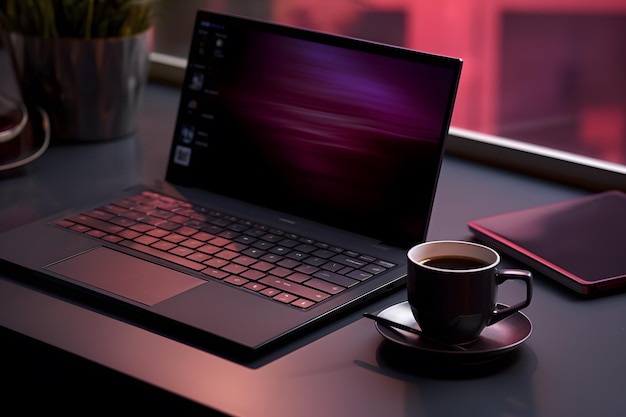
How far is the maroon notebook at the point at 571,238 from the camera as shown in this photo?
2.90ft

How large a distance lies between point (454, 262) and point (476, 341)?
0.24 feet

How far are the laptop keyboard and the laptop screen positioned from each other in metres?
0.06

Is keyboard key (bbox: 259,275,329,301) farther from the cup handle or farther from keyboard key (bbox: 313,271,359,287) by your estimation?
the cup handle

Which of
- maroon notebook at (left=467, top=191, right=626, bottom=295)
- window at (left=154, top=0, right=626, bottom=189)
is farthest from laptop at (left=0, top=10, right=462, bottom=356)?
window at (left=154, top=0, right=626, bottom=189)

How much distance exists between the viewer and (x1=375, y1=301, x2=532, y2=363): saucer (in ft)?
2.39

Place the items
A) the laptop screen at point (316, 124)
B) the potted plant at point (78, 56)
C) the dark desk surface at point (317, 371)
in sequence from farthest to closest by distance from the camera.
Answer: the potted plant at point (78, 56)
the laptop screen at point (316, 124)
the dark desk surface at point (317, 371)

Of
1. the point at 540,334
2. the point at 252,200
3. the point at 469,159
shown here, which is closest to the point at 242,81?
the point at 252,200

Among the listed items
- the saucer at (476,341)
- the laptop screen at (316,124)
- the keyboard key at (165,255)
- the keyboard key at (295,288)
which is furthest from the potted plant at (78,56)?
the saucer at (476,341)

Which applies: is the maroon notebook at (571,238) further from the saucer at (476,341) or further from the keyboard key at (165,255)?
the keyboard key at (165,255)

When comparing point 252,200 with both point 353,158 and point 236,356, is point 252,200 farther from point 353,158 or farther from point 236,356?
point 236,356

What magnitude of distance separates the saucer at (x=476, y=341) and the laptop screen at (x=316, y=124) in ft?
0.54

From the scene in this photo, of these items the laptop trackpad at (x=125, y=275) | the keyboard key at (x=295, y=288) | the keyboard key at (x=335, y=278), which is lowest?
the laptop trackpad at (x=125, y=275)

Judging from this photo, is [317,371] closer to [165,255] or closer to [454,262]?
[454,262]

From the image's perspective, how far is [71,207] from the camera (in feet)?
3.53
